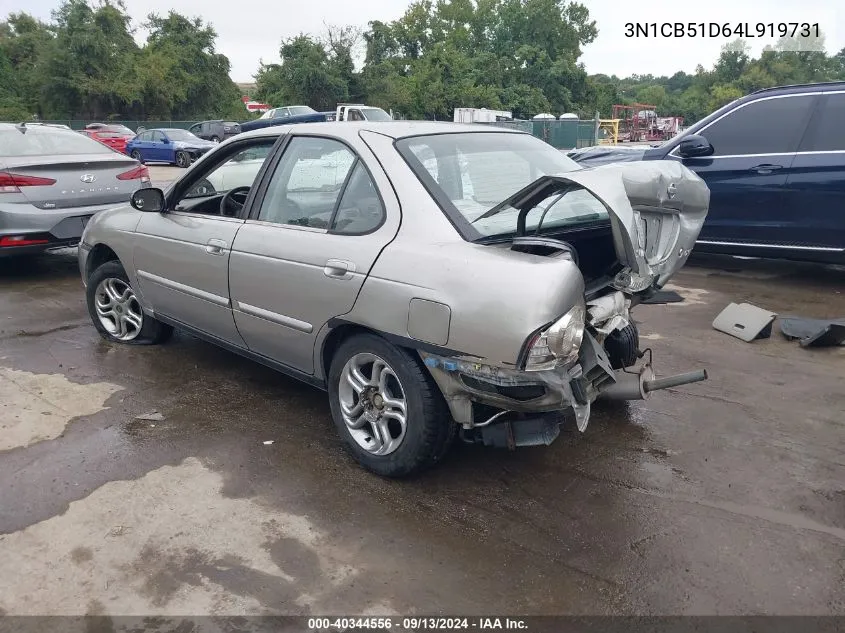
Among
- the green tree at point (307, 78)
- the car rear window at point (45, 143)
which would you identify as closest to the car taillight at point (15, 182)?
the car rear window at point (45, 143)

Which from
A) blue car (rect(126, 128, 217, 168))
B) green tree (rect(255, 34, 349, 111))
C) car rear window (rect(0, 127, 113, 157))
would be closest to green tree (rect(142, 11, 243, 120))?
green tree (rect(255, 34, 349, 111))

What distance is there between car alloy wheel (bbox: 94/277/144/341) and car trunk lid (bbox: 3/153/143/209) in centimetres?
223

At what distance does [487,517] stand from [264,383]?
2.05 metres

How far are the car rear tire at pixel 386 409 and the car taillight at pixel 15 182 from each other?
494 cm

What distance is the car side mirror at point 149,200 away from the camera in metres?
4.36

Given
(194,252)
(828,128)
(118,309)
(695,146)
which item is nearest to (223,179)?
(194,252)

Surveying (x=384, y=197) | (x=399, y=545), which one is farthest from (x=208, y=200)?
(x=399, y=545)

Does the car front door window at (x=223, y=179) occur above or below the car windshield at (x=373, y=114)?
below

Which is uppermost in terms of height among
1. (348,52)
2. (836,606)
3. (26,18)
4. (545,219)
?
(26,18)

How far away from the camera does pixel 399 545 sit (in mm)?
2754

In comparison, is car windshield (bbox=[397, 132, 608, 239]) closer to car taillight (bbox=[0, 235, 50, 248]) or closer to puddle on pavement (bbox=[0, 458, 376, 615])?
puddle on pavement (bbox=[0, 458, 376, 615])

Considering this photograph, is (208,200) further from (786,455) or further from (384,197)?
(786,455)

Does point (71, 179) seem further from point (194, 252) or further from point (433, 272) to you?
point (433, 272)

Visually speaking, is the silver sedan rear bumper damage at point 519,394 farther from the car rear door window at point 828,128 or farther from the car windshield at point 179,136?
the car windshield at point 179,136
